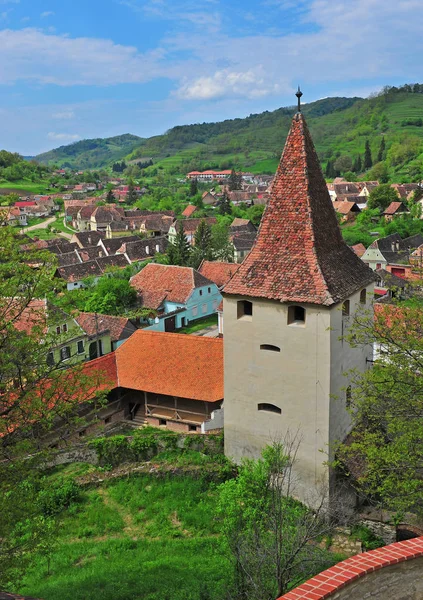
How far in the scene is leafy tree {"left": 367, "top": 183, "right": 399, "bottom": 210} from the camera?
108m

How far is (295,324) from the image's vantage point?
21047 millimetres

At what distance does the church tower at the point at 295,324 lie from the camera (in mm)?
20625

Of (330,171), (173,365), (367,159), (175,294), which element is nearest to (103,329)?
(175,294)

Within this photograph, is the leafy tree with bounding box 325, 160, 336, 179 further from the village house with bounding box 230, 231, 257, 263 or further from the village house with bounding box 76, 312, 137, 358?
the village house with bounding box 76, 312, 137, 358

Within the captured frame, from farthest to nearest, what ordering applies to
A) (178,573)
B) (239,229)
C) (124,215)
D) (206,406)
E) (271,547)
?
(124,215) < (239,229) < (206,406) < (178,573) < (271,547)

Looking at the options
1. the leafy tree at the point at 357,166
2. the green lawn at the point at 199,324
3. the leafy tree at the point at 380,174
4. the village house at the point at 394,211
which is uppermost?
the leafy tree at the point at 357,166

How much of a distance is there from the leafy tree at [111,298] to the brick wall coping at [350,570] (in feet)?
148

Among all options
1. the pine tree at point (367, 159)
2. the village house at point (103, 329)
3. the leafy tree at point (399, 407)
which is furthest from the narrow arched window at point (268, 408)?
the pine tree at point (367, 159)

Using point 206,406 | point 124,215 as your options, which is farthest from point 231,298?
point 124,215

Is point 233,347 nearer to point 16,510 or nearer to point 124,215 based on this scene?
point 16,510

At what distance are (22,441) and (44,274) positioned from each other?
14.5 ft

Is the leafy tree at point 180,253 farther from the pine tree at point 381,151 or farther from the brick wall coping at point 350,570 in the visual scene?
the pine tree at point 381,151

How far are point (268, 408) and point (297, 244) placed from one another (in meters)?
6.71

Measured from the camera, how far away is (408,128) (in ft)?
618
